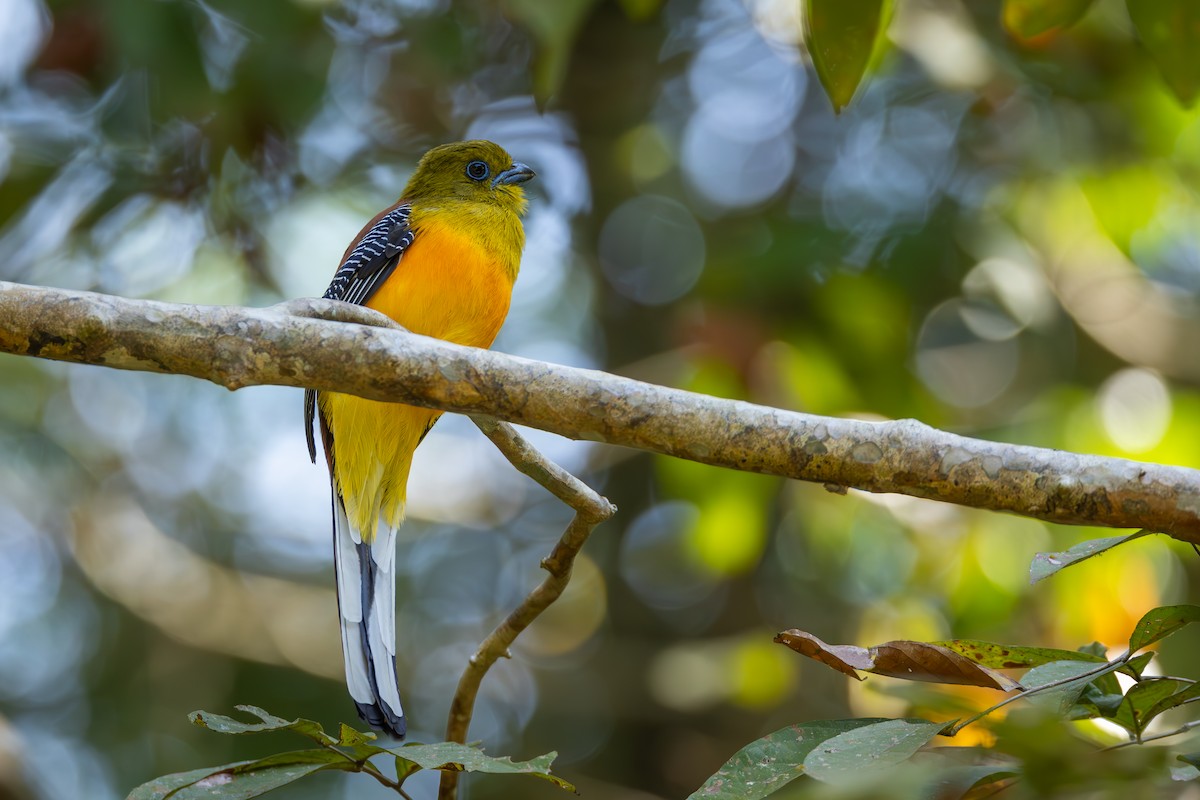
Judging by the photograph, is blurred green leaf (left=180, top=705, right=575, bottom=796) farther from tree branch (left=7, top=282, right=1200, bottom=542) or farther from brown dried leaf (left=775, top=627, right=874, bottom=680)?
tree branch (left=7, top=282, right=1200, bottom=542)

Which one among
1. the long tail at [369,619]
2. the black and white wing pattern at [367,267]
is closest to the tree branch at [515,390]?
the long tail at [369,619]

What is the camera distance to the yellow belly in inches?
143

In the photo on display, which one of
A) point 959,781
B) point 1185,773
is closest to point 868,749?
point 959,781

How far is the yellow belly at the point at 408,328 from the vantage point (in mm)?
3625

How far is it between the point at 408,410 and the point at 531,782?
216cm

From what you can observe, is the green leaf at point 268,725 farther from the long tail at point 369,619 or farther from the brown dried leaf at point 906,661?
the long tail at point 369,619

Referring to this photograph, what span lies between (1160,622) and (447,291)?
243cm

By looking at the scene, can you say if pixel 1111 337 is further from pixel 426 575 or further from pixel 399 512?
pixel 426 575

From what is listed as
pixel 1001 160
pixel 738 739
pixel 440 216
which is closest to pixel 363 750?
pixel 440 216

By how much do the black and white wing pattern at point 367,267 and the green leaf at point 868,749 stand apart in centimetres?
250

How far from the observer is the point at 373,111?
5738mm

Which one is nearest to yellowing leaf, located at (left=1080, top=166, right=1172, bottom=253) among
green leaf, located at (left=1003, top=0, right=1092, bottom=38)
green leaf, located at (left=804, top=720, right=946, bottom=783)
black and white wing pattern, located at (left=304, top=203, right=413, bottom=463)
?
green leaf, located at (left=1003, top=0, right=1092, bottom=38)

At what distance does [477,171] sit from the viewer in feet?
13.6

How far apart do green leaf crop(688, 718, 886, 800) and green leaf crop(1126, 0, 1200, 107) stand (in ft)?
4.23
